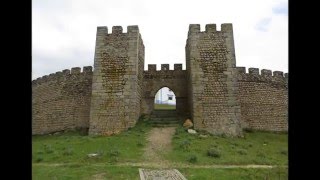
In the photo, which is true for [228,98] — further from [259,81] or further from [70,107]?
[70,107]

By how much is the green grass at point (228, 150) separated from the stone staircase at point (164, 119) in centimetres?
156

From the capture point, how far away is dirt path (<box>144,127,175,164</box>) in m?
14.6

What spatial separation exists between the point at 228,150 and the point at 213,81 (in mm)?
5766

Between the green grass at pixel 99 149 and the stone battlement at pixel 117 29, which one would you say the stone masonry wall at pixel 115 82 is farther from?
the green grass at pixel 99 149

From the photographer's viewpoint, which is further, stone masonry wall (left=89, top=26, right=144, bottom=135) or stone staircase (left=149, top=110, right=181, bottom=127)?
stone staircase (left=149, top=110, right=181, bottom=127)

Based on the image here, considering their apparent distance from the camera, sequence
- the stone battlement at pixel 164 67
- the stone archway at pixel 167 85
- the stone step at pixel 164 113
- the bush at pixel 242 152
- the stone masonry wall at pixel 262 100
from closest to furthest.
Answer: the bush at pixel 242 152 → the stone step at pixel 164 113 → the stone masonry wall at pixel 262 100 → the stone archway at pixel 167 85 → the stone battlement at pixel 164 67

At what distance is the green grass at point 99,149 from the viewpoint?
47.4ft

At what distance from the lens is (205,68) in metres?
21.3

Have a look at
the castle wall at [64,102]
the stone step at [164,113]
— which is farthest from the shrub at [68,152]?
the stone step at [164,113]

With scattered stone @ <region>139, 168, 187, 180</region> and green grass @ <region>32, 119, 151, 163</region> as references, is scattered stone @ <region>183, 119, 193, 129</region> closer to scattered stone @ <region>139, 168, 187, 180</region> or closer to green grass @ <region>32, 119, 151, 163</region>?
green grass @ <region>32, 119, 151, 163</region>

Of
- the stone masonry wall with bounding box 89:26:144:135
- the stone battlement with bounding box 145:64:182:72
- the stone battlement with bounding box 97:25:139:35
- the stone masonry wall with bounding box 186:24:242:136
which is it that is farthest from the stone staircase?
the stone battlement with bounding box 97:25:139:35

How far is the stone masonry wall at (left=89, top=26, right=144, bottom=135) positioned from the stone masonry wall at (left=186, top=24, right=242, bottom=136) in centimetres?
309

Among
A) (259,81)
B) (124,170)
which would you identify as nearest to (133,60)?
(259,81)

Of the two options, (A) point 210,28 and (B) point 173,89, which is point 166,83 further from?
(A) point 210,28
